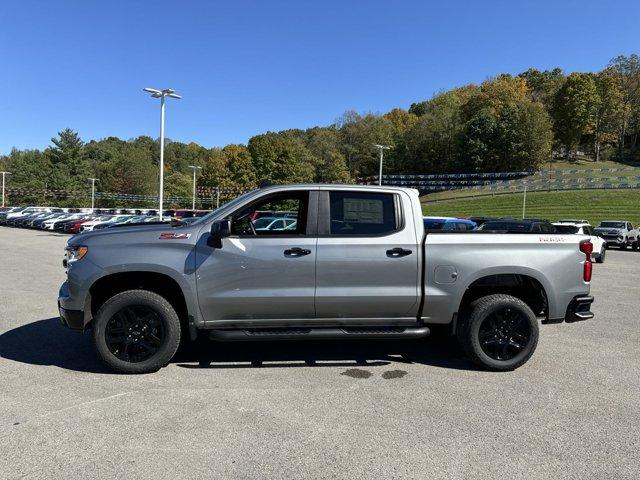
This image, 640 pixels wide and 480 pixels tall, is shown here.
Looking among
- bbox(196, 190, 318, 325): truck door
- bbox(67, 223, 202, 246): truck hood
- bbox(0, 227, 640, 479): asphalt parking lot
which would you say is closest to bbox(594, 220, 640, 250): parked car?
bbox(0, 227, 640, 479): asphalt parking lot

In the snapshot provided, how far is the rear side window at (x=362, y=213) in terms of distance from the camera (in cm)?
491

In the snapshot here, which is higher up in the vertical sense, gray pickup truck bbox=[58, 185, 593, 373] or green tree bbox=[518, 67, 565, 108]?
green tree bbox=[518, 67, 565, 108]

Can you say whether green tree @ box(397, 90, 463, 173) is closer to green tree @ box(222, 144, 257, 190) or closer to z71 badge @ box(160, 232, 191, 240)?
green tree @ box(222, 144, 257, 190)

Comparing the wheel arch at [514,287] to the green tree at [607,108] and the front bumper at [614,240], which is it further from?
the green tree at [607,108]

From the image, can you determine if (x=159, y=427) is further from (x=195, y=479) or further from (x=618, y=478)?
(x=618, y=478)

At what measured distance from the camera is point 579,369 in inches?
204

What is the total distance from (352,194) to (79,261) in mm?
2769

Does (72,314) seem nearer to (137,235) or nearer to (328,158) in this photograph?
(137,235)

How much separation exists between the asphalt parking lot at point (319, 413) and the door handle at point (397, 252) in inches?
47.8

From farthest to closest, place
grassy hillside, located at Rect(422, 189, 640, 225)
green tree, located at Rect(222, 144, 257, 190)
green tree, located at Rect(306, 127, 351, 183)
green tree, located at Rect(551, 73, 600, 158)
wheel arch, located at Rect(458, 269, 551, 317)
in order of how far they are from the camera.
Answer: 1. green tree, located at Rect(551, 73, 600, 158)
2. green tree, located at Rect(306, 127, 351, 183)
3. green tree, located at Rect(222, 144, 257, 190)
4. grassy hillside, located at Rect(422, 189, 640, 225)
5. wheel arch, located at Rect(458, 269, 551, 317)

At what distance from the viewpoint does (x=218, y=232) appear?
4.55m

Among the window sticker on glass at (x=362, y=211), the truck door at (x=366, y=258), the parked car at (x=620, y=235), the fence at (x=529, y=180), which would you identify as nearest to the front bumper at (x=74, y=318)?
the truck door at (x=366, y=258)

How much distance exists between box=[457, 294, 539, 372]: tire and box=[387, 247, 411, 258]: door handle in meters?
0.93

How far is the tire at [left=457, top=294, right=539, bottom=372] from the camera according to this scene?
196 inches
